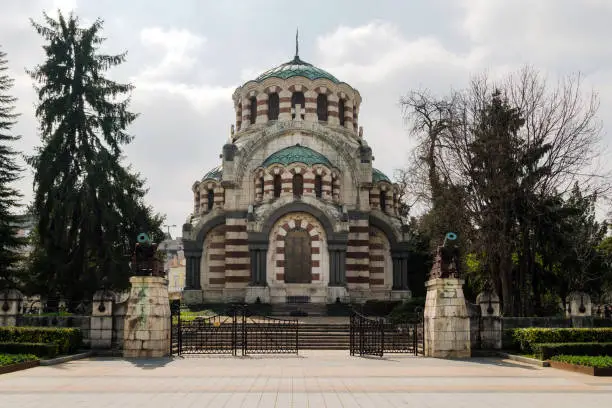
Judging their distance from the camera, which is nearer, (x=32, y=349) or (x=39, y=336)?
(x=32, y=349)

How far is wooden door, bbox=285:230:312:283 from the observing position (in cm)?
3650

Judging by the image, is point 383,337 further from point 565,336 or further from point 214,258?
point 214,258

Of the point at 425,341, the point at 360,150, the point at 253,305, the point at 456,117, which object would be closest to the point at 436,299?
the point at 425,341

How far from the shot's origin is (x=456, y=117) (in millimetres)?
30141

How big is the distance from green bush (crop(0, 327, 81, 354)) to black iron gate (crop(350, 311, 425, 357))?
940 centimetres

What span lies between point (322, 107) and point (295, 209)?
9.49 m

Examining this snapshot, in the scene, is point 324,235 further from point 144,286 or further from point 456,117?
point 144,286

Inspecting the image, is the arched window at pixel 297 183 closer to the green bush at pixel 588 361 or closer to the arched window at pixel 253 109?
the arched window at pixel 253 109

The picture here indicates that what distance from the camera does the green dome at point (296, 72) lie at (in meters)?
41.5

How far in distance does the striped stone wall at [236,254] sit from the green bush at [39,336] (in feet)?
55.1

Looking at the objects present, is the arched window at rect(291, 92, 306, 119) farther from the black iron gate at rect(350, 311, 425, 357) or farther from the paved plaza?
the paved plaza

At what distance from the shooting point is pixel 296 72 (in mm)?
41562

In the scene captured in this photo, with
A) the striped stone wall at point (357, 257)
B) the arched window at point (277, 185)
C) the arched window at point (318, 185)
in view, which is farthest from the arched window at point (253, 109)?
the striped stone wall at point (357, 257)

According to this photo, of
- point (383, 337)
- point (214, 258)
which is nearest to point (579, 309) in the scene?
point (383, 337)
